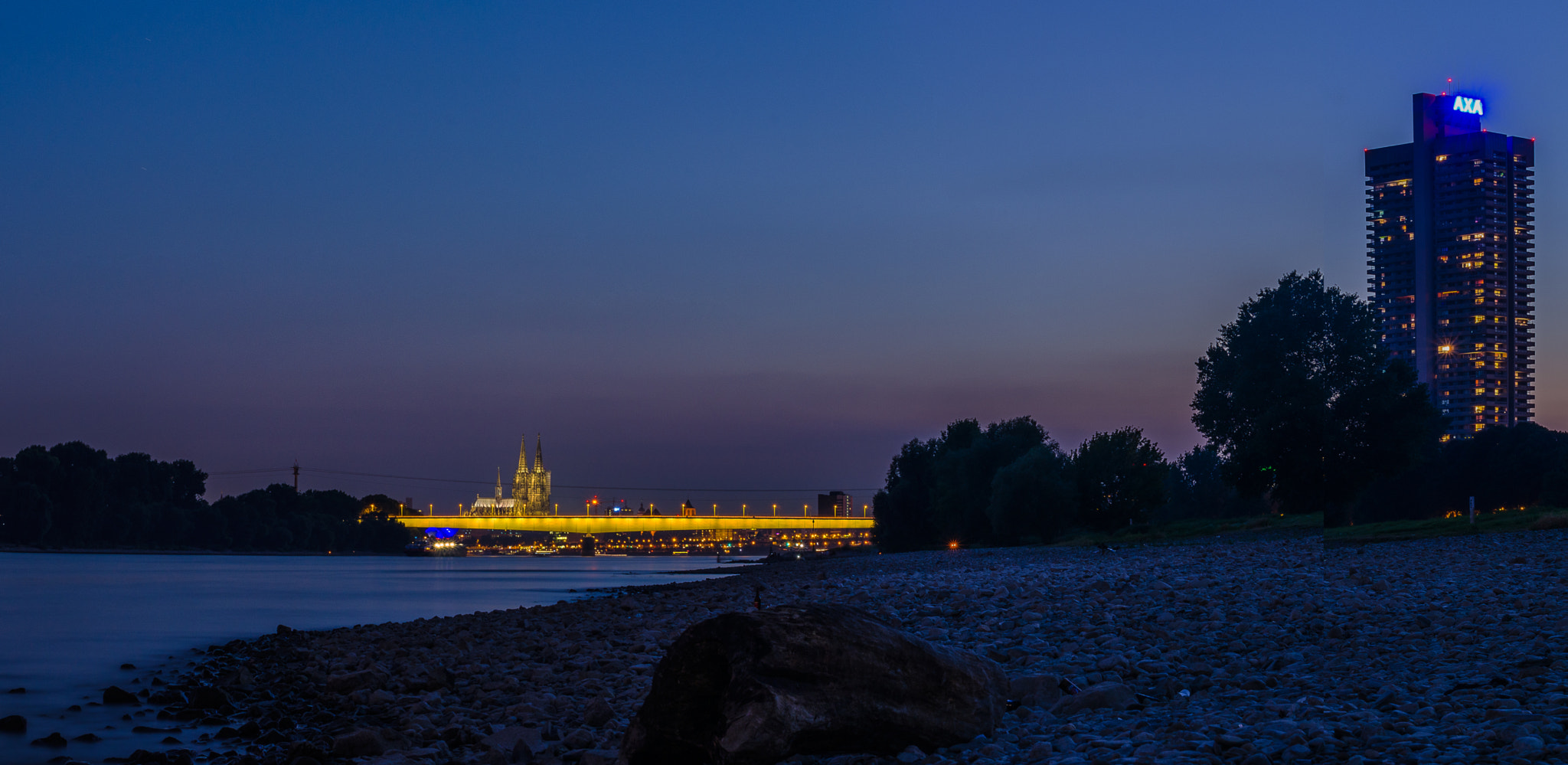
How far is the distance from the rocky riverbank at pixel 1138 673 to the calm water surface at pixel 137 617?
152 cm

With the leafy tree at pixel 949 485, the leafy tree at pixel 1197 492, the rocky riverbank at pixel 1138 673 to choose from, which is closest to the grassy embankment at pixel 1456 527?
the rocky riverbank at pixel 1138 673

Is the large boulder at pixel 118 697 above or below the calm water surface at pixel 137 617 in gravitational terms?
above

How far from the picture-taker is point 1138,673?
35.4ft

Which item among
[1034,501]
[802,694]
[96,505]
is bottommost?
[96,505]

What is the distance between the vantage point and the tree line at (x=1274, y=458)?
5134 cm

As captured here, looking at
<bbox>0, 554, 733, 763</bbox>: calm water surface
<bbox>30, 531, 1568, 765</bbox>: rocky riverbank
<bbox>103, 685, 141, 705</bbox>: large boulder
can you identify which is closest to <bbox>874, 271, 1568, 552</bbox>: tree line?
Answer: <bbox>30, 531, 1568, 765</bbox>: rocky riverbank

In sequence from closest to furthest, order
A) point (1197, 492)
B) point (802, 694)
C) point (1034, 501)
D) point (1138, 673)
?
point (802, 694) < point (1138, 673) < point (1034, 501) < point (1197, 492)

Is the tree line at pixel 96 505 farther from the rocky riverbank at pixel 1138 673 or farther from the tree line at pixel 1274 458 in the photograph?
the rocky riverbank at pixel 1138 673

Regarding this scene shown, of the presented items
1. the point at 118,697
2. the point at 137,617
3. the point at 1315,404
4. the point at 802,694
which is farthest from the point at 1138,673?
the point at 1315,404

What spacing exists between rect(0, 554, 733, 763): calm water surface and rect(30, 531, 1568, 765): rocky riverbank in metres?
1.52

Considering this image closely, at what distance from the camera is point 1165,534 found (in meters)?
60.8

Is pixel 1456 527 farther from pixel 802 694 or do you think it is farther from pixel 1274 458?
pixel 802 694

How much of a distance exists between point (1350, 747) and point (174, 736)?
1321 cm

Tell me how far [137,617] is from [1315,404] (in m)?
47.5
